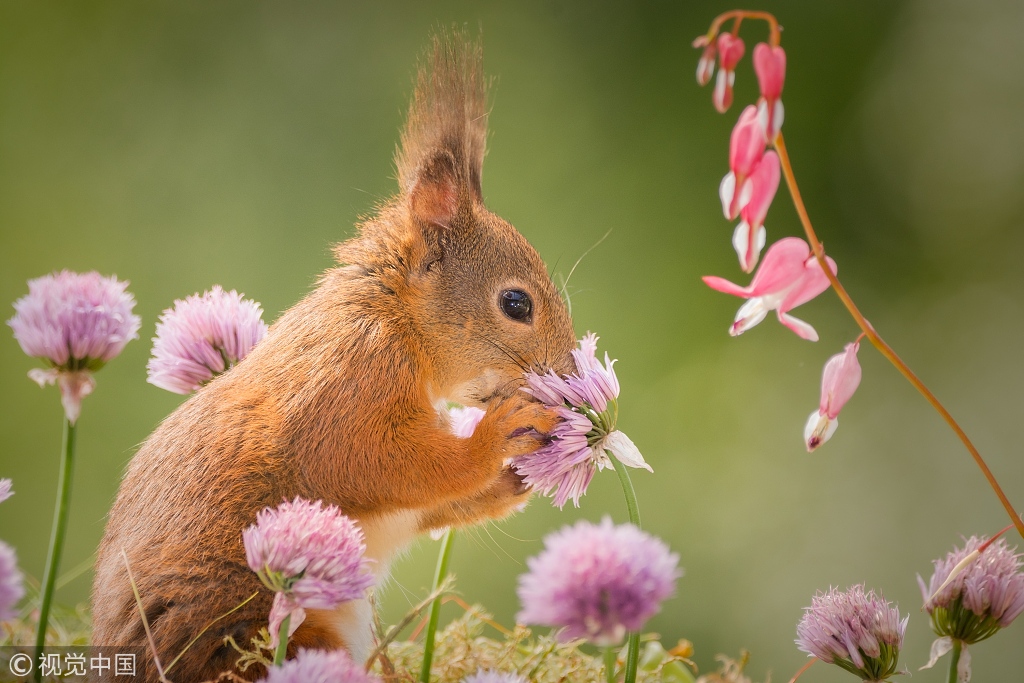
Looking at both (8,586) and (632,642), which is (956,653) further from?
(8,586)

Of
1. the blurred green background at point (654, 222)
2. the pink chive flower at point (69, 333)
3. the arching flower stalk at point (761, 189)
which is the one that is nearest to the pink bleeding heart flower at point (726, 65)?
the arching flower stalk at point (761, 189)

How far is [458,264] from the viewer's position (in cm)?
103

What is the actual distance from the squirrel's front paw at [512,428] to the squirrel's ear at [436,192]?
0.24 m

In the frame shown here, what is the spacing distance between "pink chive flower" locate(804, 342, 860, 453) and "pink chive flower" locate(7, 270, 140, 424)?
0.48 metres

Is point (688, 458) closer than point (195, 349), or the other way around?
point (195, 349)

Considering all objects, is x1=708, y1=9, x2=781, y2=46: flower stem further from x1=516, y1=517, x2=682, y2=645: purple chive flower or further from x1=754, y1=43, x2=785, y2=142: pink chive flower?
x1=516, y1=517, x2=682, y2=645: purple chive flower

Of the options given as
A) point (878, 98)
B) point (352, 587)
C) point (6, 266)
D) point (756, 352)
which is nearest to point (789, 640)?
point (756, 352)

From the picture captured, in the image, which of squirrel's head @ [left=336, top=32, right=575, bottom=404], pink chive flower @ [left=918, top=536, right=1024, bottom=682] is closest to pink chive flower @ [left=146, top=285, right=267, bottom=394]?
squirrel's head @ [left=336, top=32, right=575, bottom=404]

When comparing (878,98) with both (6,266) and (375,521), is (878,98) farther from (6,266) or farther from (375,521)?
(6,266)

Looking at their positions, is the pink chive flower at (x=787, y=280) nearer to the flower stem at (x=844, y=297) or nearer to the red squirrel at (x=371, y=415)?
the flower stem at (x=844, y=297)

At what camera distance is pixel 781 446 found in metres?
2.18

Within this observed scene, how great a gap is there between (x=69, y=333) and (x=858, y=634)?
57 centimetres

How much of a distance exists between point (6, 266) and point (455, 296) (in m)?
1.63

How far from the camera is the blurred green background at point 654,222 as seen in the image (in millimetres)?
2092
